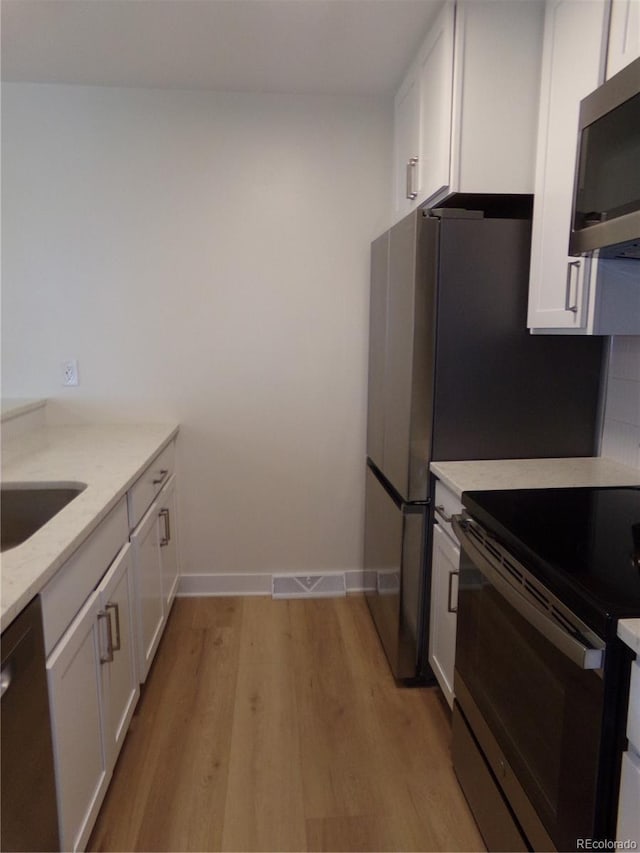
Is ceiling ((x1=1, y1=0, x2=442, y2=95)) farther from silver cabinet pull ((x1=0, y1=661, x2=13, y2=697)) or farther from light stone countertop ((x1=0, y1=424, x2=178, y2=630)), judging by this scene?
silver cabinet pull ((x1=0, y1=661, x2=13, y2=697))

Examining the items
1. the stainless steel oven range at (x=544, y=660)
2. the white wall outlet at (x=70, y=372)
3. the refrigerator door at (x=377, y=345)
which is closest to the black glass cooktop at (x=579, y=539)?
the stainless steel oven range at (x=544, y=660)

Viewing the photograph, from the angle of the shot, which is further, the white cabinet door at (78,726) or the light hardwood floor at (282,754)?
the light hardwood floor at (282,754)

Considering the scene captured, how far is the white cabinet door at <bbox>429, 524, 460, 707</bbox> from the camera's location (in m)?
1.75

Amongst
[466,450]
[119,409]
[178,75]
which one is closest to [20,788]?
[466,450]

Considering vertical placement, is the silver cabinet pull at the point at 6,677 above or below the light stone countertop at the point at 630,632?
below

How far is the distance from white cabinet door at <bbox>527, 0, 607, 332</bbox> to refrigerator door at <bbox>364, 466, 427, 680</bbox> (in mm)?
820

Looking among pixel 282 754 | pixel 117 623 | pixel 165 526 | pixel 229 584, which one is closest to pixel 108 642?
pixel 117 623

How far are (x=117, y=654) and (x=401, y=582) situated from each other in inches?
39.7

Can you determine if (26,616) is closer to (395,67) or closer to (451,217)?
(451,217)

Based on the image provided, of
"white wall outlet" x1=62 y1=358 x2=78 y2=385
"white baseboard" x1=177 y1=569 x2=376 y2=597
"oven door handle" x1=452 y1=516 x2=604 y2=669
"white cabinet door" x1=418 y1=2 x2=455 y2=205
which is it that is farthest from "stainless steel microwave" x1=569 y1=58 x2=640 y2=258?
"white wall outlet" x1=62 y1=358 x2=78 y2=385

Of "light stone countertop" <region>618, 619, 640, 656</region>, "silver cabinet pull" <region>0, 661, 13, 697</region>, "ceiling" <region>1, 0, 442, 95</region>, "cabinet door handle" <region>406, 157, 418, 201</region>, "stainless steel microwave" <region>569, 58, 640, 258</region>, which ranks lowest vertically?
"silver cabinet pull" <region>0, 661, 13, 697</region>

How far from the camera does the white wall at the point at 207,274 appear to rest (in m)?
2.47

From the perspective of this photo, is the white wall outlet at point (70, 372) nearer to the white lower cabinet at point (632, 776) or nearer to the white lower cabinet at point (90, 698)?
the white lower cabinet at point (90, 698)

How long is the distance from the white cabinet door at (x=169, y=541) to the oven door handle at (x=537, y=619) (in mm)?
1365
